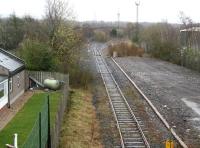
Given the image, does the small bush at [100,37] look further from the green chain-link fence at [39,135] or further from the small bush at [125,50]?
the green chain-link fence at [39,135]

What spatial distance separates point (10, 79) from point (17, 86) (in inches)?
87.5

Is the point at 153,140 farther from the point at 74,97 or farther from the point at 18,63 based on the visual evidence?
the point at 18,63

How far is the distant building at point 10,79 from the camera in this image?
24031mm

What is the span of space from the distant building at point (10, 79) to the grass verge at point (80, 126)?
11.5 ft

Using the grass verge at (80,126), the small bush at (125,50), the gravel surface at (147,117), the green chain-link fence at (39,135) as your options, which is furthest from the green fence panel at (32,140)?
the small bush at (125,50)

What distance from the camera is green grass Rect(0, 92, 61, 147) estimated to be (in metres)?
17.6

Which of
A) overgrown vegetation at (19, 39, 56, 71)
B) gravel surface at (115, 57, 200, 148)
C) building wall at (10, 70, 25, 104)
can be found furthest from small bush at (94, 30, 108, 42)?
building wall at (10, 70, 25, 104)

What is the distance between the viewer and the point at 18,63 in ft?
96.3

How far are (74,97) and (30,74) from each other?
4833 millimetres

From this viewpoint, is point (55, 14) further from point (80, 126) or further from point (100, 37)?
point (100, 37)

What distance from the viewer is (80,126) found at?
68.5 ft

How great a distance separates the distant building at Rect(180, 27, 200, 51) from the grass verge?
2679 cm

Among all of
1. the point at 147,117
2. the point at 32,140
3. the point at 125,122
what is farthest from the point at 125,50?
the point at 32,140

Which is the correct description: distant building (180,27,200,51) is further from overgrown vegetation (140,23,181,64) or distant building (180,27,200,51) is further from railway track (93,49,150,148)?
railway track (93,49,150,148)
